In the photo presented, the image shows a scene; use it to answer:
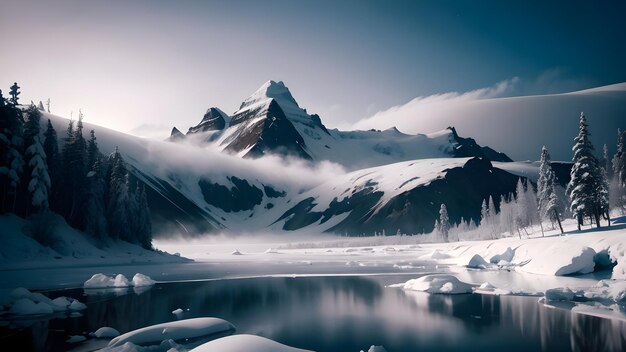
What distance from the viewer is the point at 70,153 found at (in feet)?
279

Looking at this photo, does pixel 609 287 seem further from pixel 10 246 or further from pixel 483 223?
pixel 483 223

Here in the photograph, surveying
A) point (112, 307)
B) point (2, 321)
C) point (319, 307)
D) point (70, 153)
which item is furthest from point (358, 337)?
point (70, 153)

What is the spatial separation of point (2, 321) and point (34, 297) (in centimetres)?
417

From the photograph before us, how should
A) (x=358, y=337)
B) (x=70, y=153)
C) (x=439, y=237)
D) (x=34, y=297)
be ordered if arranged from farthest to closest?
(x=439, y=237) < (x=70, y=153) < (x=34, y=297) < (x=358, y=337)

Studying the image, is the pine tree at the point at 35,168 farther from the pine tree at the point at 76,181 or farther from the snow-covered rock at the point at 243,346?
the snow-covered rock at the point at 243,346

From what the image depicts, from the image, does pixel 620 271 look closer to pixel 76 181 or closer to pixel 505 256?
pixel 505 256

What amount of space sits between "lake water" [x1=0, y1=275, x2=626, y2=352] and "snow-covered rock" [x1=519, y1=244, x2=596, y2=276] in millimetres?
16245

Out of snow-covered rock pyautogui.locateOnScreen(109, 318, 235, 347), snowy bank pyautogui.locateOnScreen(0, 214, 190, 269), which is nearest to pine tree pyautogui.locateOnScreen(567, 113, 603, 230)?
snow-covered rock pyautogui.locateOnScreen(109, 318, 235, 347)

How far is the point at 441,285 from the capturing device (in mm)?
43781

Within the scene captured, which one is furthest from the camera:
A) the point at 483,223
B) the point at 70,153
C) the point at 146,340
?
the point at 483,223

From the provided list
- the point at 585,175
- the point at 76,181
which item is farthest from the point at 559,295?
the point at 76,181

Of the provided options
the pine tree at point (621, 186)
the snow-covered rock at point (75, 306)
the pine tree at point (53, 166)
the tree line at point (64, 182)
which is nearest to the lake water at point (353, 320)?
the snow-covered rock at point (75, 306)

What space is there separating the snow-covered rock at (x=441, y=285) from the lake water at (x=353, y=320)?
1290 millimetres

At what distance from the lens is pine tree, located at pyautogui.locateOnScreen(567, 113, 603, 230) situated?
71.7 m
